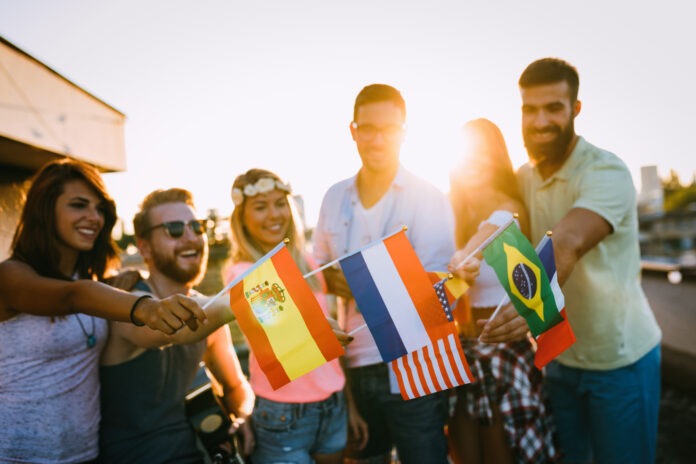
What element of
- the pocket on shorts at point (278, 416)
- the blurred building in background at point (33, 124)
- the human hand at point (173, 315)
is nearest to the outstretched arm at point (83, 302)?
the human hand at point (173, 315)

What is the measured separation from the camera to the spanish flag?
5.72 ft

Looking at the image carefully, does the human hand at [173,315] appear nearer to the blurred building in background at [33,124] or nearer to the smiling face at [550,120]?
the smiling face at [550,120]

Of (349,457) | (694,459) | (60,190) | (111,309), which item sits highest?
(60,190)

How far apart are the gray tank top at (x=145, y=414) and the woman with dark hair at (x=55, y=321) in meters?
0.09

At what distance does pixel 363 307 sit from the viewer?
184 centimetres

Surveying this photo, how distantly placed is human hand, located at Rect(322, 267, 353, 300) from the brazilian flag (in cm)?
109

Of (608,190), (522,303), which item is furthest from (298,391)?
(608,190)

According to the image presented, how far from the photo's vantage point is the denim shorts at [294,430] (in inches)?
94.1

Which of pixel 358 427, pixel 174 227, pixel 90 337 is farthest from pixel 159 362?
pixel 358 427

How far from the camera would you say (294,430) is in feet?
7.87

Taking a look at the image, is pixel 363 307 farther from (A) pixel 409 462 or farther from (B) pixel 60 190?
(B) pixel 60 190

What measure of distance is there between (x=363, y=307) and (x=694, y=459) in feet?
17.4

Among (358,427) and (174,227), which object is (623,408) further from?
(174,227)

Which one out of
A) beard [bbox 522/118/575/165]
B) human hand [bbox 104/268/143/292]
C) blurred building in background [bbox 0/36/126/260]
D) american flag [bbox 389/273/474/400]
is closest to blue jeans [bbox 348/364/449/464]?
american flag [bbox 389/273/474/400]
